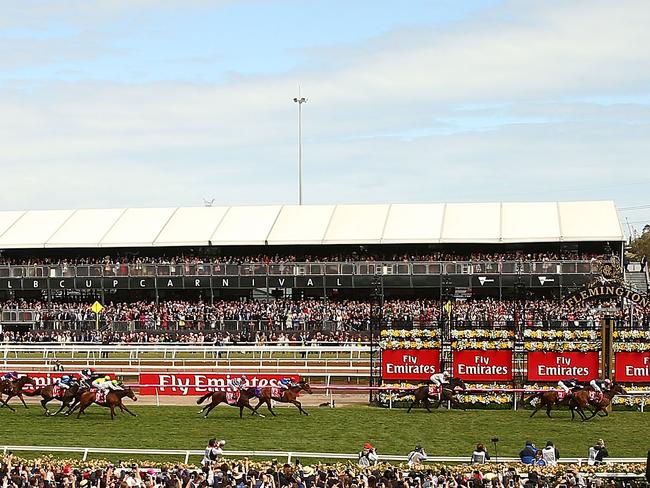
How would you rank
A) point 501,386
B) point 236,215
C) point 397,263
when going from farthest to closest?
point 236,215 < point 397,263 < point 501,386

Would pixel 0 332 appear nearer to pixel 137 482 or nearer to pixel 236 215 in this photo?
pixel 236 215

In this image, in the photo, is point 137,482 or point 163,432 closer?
point 137,482

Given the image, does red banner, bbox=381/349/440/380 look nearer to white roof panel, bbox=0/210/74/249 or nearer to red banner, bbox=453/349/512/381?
red banner, bbox=453/349/512/381

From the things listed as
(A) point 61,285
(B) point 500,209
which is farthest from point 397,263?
(A) point 61,285

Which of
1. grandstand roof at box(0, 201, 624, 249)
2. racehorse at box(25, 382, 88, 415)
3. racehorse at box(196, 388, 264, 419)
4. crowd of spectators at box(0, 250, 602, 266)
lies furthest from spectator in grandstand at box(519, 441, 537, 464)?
grandstand roof at box(0, 201, 624, 249)

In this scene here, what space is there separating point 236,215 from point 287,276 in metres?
7.58

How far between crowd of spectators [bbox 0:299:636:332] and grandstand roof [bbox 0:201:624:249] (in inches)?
161

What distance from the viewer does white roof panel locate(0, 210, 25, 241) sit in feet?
180

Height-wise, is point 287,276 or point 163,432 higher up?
point 287,276

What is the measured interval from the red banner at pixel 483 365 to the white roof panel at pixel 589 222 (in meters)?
23.5

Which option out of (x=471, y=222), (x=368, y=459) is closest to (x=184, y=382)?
(x=368, y=459)

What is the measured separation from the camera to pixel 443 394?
2445cm

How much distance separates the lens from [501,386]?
82.6ft

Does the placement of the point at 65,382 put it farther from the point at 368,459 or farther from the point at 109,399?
the point at 368,459
